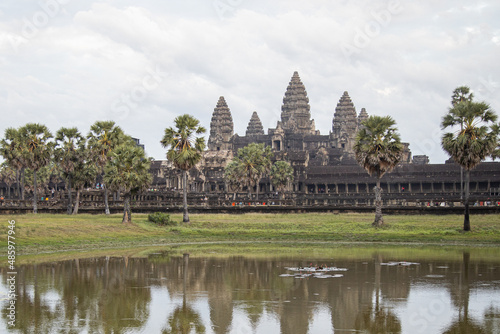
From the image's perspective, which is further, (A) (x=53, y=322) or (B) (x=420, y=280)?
(B) (x=420, y=280)

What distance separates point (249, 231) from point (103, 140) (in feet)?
81.7

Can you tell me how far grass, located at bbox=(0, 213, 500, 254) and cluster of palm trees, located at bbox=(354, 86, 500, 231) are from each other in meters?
2.83

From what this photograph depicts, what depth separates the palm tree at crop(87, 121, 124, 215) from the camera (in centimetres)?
7650

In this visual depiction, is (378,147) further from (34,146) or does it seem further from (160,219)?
(34,146)

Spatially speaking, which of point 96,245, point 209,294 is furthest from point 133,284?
point 96,245

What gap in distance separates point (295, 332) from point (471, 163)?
128 feet

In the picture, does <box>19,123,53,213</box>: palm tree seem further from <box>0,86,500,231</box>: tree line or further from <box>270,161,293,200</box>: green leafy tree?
<box>270,161,293,200</box>: green leafy tree

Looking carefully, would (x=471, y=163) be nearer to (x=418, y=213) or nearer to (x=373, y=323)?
(x=418, y=213)

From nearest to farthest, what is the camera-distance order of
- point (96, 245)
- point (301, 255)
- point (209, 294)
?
point (209, 294) → point (301, 255) → point (96, 245)

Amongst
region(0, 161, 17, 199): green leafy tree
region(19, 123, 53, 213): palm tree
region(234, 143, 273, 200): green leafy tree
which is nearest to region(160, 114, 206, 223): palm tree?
region(19, 123, 53, 213): palm tree

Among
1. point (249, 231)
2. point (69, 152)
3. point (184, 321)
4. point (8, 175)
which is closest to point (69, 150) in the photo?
point (69, 152)

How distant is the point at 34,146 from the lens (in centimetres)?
7894

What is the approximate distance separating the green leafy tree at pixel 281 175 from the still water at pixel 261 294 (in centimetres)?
8134

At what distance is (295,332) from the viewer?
22.1 meters
